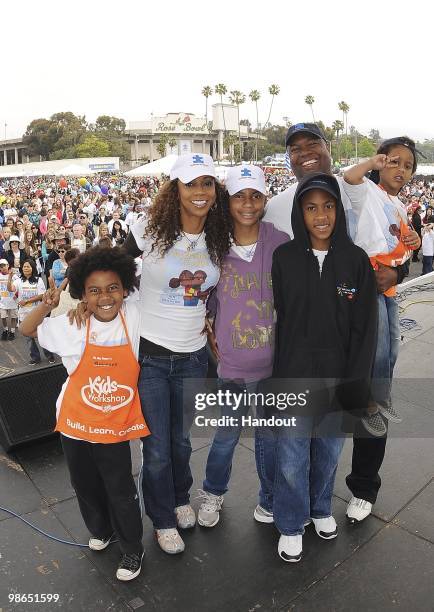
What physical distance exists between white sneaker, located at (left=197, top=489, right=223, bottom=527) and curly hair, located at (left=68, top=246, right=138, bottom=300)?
128 centimetres

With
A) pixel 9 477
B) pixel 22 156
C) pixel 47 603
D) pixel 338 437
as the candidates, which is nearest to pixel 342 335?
pixel 338 437

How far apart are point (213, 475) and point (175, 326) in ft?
2.96

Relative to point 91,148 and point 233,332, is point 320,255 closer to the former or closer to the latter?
point 233,332

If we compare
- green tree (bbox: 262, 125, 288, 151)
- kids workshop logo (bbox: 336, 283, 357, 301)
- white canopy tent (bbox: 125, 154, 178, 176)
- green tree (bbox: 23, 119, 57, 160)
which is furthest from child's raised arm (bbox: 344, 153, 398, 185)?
green tree (bbox: 262, 125, 288, 151)

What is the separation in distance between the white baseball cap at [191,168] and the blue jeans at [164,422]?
86 cm

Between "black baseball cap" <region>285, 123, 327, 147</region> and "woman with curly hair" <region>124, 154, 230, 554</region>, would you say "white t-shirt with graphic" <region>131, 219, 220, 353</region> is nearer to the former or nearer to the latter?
"woman with curly hair" <region>124, 154, 230, 554</region>

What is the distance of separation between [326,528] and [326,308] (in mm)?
1201

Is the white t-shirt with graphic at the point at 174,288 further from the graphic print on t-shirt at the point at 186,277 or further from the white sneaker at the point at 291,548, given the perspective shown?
the white sneaker at the point at 291,548

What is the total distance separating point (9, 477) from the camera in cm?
329

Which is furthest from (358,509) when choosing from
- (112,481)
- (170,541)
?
(112,481)

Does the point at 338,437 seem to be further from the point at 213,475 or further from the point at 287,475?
the point at 213,475

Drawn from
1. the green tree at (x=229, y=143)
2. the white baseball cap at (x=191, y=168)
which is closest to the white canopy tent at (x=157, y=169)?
the white baseball cap at (x=191, y=168)

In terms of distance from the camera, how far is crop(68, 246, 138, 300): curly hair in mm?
2301

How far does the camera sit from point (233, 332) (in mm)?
2371
